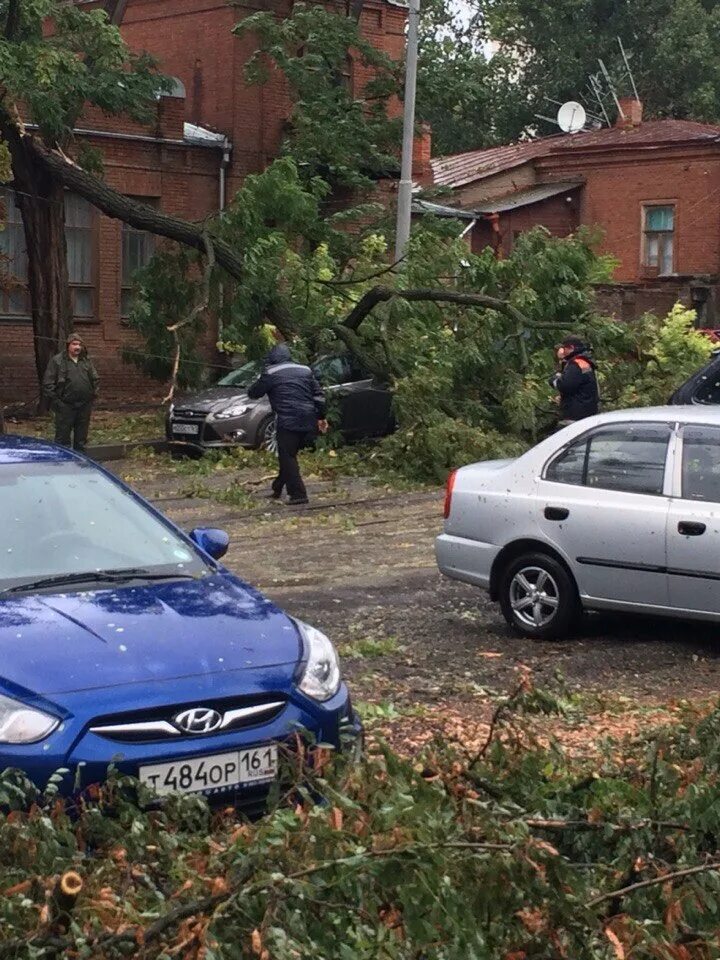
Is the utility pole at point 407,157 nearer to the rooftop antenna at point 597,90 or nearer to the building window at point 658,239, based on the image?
the building window at point 658,239

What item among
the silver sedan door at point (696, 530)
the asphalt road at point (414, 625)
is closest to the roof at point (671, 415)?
the silver sedan door at point (696, 530)

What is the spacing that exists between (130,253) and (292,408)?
15.9 meters

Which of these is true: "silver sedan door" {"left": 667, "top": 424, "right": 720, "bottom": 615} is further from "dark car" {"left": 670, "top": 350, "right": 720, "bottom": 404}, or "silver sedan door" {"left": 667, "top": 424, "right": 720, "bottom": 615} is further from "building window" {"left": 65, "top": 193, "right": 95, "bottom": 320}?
"building window" {"left": 65, "top": 193, "right": 95, "bottom": 320}

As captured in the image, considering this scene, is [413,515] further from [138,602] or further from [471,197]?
[471,197]

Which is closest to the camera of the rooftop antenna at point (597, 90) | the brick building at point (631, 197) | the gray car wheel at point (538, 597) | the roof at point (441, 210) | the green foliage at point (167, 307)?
the gray car wheel at point (538, 597)

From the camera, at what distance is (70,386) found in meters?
19.9

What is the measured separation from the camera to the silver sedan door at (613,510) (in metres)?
9.82

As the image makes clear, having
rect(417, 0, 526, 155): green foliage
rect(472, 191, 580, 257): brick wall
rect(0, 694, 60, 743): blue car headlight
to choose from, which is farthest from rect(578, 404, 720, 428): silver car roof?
rect(417, 0, 526, 155): green foliage

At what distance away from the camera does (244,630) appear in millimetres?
6297

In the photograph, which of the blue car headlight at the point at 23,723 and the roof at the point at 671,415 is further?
the roof at the point at 671,415

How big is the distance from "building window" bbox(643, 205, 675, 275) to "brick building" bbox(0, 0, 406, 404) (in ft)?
39.0

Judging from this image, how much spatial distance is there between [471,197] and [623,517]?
3358 centimetres

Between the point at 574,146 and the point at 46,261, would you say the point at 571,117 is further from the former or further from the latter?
the point at 46,261

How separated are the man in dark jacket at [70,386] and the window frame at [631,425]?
10.5m
